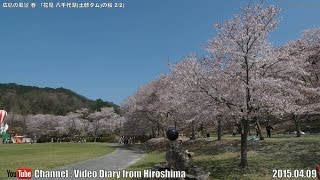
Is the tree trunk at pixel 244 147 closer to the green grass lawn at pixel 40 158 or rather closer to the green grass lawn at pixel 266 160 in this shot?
the green grass lawn at pixel 266 160

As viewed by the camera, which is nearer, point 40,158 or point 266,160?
point 266,160

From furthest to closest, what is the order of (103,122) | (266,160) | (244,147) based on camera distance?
(103,122)
(266,160)
(244,147)

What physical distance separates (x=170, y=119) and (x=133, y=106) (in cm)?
843

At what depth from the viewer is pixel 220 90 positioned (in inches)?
928

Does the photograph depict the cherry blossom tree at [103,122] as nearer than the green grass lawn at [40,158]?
No

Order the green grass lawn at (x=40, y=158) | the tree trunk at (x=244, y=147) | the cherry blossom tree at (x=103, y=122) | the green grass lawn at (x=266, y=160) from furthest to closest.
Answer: the cherry blossom tree at (x=103, y=122), the green grass lawn at (x=40, y=158), the tree trunk at (x=244, y=147), the green grass lawn at (x=266, y=160)

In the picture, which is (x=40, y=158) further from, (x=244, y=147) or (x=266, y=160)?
(x=266, y=160)

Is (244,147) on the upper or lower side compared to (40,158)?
upper

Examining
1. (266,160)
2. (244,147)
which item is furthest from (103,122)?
(244,147)

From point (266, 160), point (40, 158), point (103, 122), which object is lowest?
point (40, 158)

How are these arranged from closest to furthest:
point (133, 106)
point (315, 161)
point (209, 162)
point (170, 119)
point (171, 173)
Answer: point (171, 173) → point (315, 161) → point (209, 162) → point (170, 119) → point (133, 106)

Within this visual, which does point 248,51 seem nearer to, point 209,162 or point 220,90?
point 220,90

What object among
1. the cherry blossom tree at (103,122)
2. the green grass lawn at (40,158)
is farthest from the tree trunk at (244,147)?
the cherry blossom tree at (103,122)

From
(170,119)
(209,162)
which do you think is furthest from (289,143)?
(170,119)
